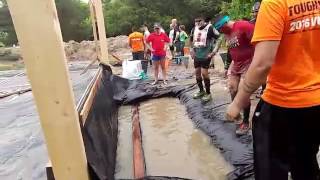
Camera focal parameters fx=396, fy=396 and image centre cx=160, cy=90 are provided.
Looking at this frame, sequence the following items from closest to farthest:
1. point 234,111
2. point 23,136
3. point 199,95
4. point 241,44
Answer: point 234,111 → point 241,44 → point 23,136 → point 199,95

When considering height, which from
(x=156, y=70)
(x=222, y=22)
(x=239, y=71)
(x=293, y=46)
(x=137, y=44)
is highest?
(x=293, y=46)

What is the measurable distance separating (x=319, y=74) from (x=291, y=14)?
38cm

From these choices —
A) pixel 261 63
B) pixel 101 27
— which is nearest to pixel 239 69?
pixel 261 63

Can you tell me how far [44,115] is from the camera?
2.52 meters

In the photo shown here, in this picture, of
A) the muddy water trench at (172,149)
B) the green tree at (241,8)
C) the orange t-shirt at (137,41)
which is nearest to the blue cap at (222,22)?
the muddy water trench at (172,149)

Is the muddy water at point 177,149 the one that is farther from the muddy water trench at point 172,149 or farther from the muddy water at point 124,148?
the muddy water at point 124,148

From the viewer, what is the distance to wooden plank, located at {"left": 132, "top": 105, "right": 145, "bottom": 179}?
396 centimetres

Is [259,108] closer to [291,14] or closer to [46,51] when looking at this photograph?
[291,14]

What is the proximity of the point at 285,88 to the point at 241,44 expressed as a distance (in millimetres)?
2683

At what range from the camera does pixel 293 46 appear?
6.89 ft

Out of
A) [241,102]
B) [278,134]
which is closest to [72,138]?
[241,102]

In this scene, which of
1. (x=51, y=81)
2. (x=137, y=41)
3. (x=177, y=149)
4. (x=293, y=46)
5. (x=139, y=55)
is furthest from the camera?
(x=139, y=55)

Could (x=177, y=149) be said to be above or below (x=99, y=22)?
below

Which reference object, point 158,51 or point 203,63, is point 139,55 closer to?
point 158,51
